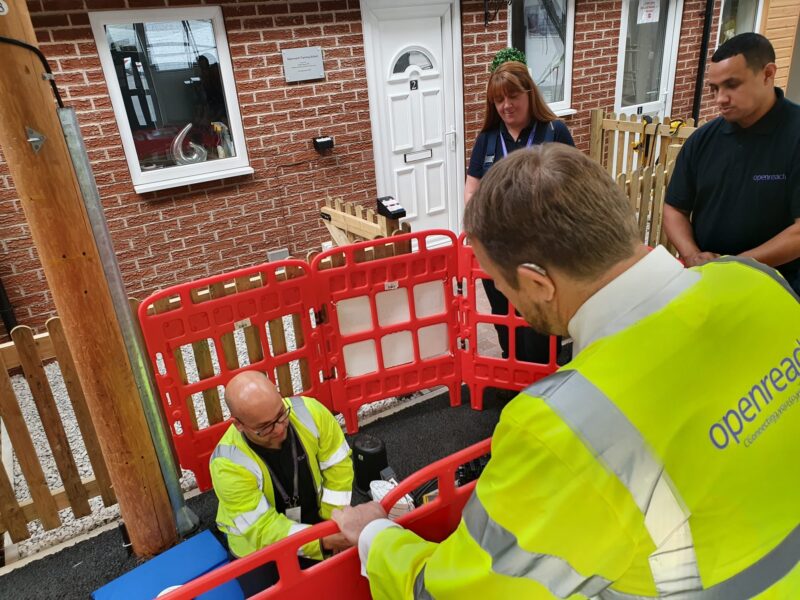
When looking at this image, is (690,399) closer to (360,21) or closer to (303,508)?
(303,508)

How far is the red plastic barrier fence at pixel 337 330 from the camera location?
120 inches

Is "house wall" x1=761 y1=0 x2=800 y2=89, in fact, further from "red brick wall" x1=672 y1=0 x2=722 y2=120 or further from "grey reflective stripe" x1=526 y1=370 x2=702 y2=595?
"grey reflective stripe" x1=526 y1=370 x2=702 y2=595

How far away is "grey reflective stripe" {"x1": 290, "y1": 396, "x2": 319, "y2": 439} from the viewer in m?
2.37

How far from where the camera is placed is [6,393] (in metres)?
2.75

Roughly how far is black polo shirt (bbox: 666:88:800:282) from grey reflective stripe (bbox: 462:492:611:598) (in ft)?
8.24

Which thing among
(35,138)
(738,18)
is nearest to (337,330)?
(35,138)

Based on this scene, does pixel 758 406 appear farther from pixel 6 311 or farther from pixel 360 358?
pixel 6 311

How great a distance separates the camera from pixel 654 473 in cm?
87

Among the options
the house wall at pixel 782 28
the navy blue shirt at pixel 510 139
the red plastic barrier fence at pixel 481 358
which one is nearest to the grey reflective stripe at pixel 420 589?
the red plastic barrier fence at pixel 481 358

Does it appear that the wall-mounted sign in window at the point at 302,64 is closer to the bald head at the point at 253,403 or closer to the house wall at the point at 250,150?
the house wall at the point at 250,150

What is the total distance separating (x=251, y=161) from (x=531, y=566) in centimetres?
517

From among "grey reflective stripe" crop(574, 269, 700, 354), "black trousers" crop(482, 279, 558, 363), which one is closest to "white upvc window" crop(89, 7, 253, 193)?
"black trousers" crop(482, 279, 558, 363)

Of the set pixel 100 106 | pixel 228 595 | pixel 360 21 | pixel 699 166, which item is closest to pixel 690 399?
pixel 228 595

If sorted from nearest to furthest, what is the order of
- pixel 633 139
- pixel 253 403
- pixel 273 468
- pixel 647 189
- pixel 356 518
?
pixel 356 518
pixel 253 403
pixel 273 468
pixel 647 189
pixel 633 139
